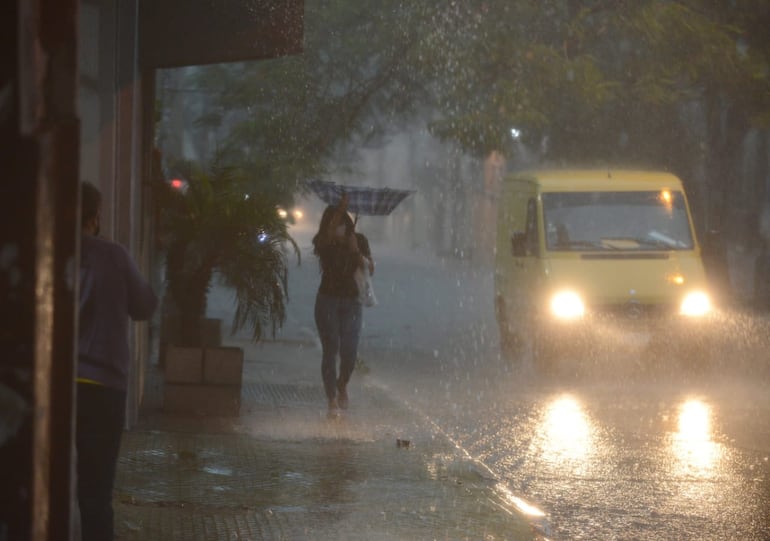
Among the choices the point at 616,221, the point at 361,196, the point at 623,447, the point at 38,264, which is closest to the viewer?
the point at 38,264

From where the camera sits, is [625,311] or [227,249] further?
[625,311]

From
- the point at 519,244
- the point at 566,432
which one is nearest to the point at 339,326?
the point at 566,432

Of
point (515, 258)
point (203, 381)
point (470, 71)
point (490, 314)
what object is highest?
point (470, 71)

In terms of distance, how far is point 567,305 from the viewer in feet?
49.9

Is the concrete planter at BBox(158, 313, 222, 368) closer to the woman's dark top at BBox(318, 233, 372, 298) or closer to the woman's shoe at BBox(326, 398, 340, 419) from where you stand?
the woman's shoe at BBox(326, 398, 340, 419)

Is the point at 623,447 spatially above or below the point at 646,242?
below

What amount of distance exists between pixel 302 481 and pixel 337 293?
361 centimetres

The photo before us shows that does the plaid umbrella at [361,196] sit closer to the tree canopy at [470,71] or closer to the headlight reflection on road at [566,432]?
the headlight reflection on road at [566,432]

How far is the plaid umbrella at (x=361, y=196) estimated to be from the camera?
12509mm

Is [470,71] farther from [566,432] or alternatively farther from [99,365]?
[99,365]

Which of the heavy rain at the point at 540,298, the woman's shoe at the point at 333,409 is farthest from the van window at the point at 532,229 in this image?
the woman's shoe at the point at 333,409

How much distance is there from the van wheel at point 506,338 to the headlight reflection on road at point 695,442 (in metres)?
4.12

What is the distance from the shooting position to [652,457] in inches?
396

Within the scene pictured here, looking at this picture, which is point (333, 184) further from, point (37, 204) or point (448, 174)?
point (448, 174)
